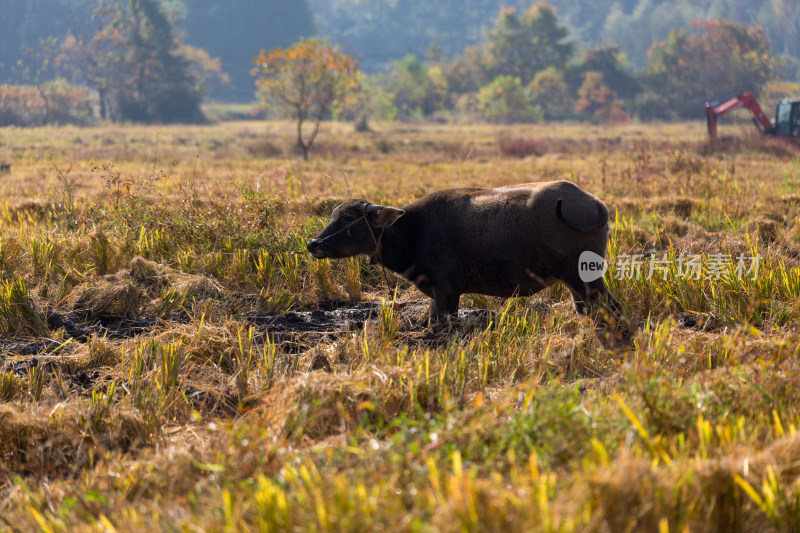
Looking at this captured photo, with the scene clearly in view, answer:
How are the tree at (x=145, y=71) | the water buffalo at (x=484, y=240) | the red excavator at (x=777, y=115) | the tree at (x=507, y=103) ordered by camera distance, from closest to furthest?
the water buffalo at (x=484, y=240)
the red excavator at (x=777, y=115)
the tree at (x=507, y=103)
the tree at (x=145, y=71)

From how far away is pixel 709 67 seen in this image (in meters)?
60.1

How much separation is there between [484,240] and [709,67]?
207ft

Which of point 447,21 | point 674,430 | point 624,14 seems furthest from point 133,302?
point 447,21

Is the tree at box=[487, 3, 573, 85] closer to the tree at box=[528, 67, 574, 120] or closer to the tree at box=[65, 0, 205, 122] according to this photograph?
the tree at box=[528, 67, 574, 120]

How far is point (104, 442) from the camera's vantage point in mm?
3488

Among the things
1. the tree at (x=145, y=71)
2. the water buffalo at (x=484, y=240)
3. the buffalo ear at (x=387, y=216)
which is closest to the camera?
the water buffalo at (x=484, y=240)

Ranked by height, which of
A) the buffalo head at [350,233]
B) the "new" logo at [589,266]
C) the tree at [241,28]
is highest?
the tree at [241,28]

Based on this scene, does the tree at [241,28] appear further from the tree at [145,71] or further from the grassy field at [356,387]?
the grassy field at [356,387]

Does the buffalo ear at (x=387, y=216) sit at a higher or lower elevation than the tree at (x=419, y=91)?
lower

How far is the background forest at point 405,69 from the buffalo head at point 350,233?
37722mm

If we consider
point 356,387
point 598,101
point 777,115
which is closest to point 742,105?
point 777,115

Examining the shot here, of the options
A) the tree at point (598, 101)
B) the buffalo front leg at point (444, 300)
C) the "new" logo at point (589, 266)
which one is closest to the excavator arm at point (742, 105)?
the "new" logo at point (589, 266)

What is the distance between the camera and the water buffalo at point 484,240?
4785 millimetres

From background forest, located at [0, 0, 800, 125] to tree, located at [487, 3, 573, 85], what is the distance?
0.46 ft
